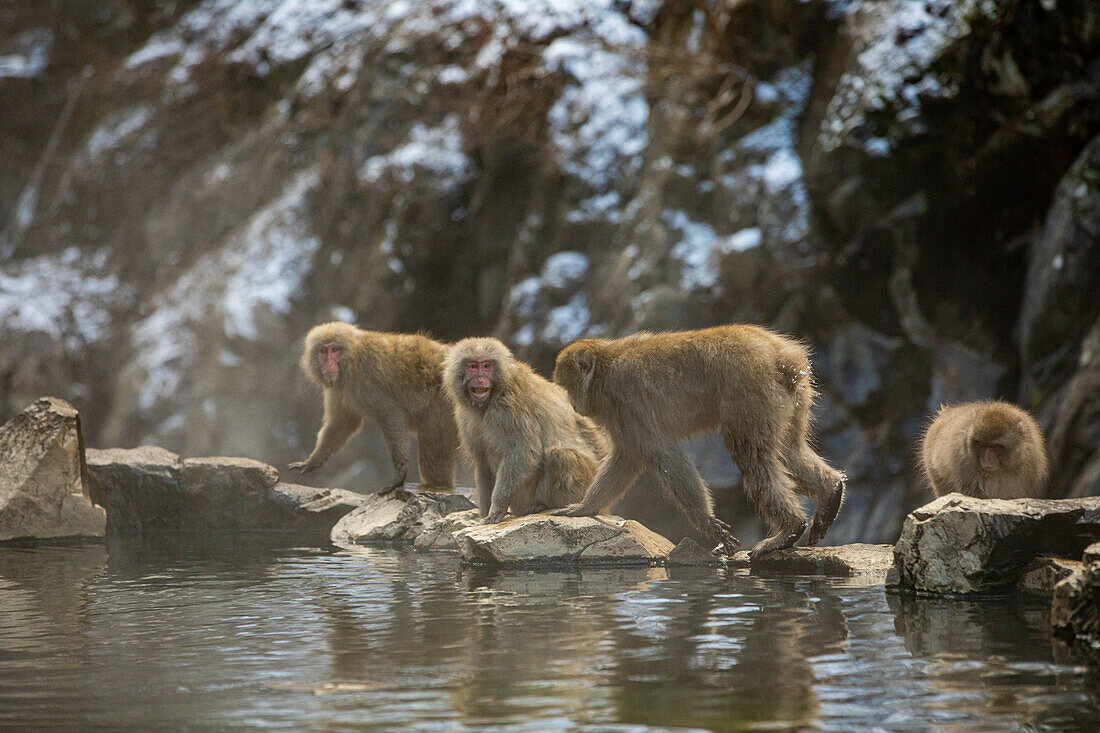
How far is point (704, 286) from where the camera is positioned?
11367mm

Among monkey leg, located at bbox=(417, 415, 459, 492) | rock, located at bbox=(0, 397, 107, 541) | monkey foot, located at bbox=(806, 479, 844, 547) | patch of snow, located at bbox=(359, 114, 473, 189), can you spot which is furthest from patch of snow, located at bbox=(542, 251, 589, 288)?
monkey foot, located at bbox=(806, 479, 844, 547)

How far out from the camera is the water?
126 inches

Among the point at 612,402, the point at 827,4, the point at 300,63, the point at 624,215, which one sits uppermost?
the point at 300,63

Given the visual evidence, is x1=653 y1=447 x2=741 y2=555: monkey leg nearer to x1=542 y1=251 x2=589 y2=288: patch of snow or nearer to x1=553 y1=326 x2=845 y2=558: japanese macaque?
x1=553 y1=326 x2=845 y2=558: japanese macaque

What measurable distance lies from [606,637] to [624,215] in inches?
357

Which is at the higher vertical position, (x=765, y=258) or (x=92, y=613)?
(x=765, y=258)

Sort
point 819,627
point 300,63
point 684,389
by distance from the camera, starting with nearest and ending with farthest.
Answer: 1. point 819,627
2. point 684,389
3. point 300,63

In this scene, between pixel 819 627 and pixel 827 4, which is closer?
pixel 819 627

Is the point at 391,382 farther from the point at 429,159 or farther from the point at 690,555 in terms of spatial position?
the point at 429,159

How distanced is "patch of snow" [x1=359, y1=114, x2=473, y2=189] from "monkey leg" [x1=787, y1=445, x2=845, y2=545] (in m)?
9.37

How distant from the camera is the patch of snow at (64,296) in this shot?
53.3ft

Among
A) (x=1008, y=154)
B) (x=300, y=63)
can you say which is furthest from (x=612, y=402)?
(x=300, y=63)

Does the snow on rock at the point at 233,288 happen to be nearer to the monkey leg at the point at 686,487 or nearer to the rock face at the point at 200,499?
the rock face at the point at 200,499

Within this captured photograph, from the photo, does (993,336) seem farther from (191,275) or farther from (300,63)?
(300,63)
